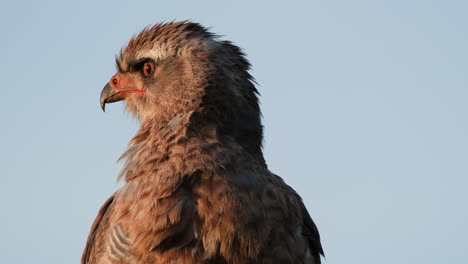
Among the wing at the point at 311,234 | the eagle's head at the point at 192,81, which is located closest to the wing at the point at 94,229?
the eagle's head at the point at 192,81

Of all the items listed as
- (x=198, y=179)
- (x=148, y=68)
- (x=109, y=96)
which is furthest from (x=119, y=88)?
(x=198, y=179)

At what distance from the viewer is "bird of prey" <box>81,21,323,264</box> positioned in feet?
15.9

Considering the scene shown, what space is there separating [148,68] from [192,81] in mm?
767

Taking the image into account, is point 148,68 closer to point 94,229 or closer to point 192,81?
point 192,81

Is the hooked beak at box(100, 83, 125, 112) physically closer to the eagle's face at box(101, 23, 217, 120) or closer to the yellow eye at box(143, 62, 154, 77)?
the eagle's face at box(101, 23, 217, 120)

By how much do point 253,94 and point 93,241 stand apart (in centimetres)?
175

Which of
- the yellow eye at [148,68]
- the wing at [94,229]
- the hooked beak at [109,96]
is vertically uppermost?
the yellow eye at [148,68]

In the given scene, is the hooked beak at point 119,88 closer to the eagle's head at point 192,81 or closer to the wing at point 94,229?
the eagle's head at point 192,81

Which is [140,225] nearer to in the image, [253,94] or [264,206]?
[264,206]

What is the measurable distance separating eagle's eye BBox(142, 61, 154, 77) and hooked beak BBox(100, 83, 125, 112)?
18.0 inches

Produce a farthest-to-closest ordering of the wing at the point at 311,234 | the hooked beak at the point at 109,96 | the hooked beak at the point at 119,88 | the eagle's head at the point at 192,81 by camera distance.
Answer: the hooked beak at the point at 109,96 → the hooked beak at the point at 119,88 → the eagle's head at the point at 192,81 → the wing at the point at 311,234

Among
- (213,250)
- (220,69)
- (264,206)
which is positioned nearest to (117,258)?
(213,250)

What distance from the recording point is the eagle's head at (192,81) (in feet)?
18.6

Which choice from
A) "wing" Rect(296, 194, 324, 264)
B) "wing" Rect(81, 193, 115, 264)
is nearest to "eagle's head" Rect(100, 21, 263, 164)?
"wing" Rect(296, 194, 324, 264)
